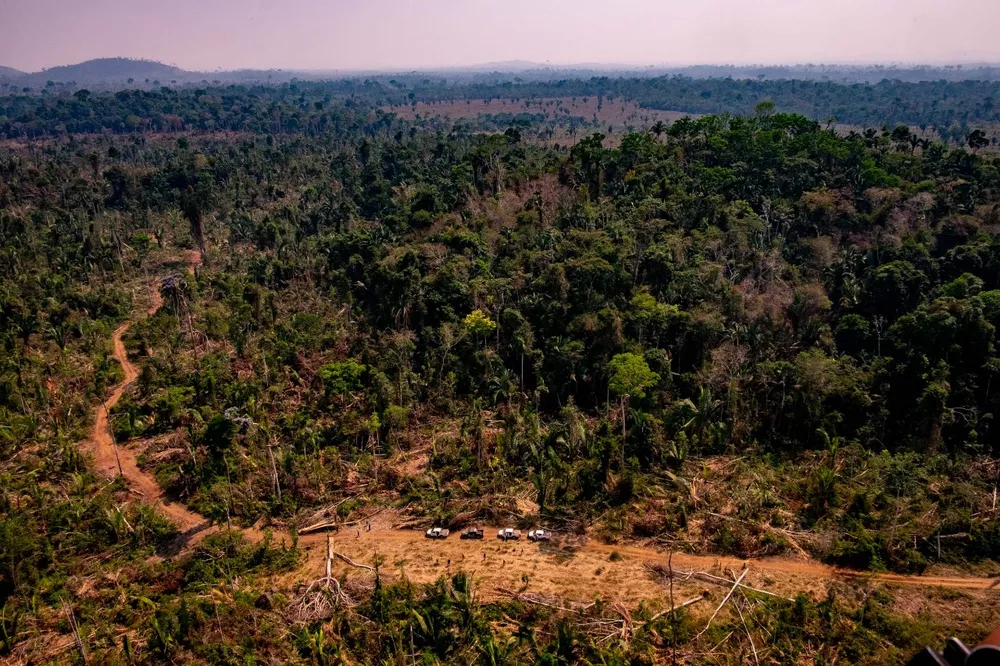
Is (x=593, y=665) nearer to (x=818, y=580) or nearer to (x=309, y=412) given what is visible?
(x=818, y=580)

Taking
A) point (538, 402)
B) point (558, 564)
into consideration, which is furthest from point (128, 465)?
point (558, 564)

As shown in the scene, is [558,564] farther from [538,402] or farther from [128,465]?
[128,465]

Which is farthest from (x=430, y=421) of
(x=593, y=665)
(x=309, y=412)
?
(x=593, y=665)

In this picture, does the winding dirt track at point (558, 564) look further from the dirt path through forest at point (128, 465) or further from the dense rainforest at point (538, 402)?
the dense rainforest at point (538, 402)

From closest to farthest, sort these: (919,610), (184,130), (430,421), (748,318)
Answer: (919,610)
(430,421)
(748,318)
(184,130)

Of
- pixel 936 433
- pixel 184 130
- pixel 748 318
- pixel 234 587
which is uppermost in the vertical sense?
pixel 184 130

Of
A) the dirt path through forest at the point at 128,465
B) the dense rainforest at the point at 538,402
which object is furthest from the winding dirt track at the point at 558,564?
the dense rainforest at the point at 538,402
